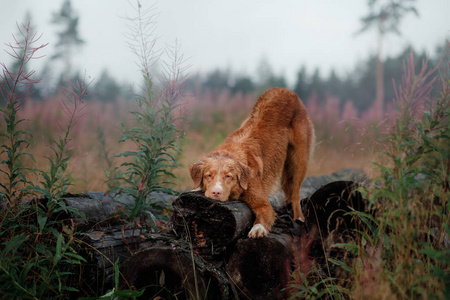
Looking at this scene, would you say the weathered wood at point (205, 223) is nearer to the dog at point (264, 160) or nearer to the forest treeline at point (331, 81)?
the dog at point (264, 160)

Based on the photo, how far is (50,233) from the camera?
2842 mm

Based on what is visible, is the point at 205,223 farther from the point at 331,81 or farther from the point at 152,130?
the point at 331,81

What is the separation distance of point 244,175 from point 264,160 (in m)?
0.74

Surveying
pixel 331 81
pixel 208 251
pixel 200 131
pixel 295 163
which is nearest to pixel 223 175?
pixel 208 251

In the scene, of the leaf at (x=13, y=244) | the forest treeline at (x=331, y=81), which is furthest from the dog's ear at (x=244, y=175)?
the forest treeline at (x=331, y=81)

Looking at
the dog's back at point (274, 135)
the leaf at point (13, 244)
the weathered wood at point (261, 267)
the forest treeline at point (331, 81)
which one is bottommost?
the weathered wood at point (261, 267)

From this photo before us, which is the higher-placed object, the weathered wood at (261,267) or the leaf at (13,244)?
the leaf at (13,244)

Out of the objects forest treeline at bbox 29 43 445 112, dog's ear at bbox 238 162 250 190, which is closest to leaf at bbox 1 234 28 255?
dog's ear at bbox 238 162 250 190

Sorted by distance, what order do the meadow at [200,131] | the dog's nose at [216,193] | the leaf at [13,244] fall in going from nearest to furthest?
the leaf at [13,244]
the dog's nose at [216,193]
the meadow at [200,131]

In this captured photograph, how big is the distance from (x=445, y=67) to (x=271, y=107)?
2.53 m

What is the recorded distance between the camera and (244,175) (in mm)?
3602

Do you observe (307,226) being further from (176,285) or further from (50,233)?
(50,233)

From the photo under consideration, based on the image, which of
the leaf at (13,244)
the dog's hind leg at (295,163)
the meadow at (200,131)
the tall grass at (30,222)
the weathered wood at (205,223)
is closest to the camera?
the leaf at (13,244)

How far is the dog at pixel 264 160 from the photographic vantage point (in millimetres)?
3471
